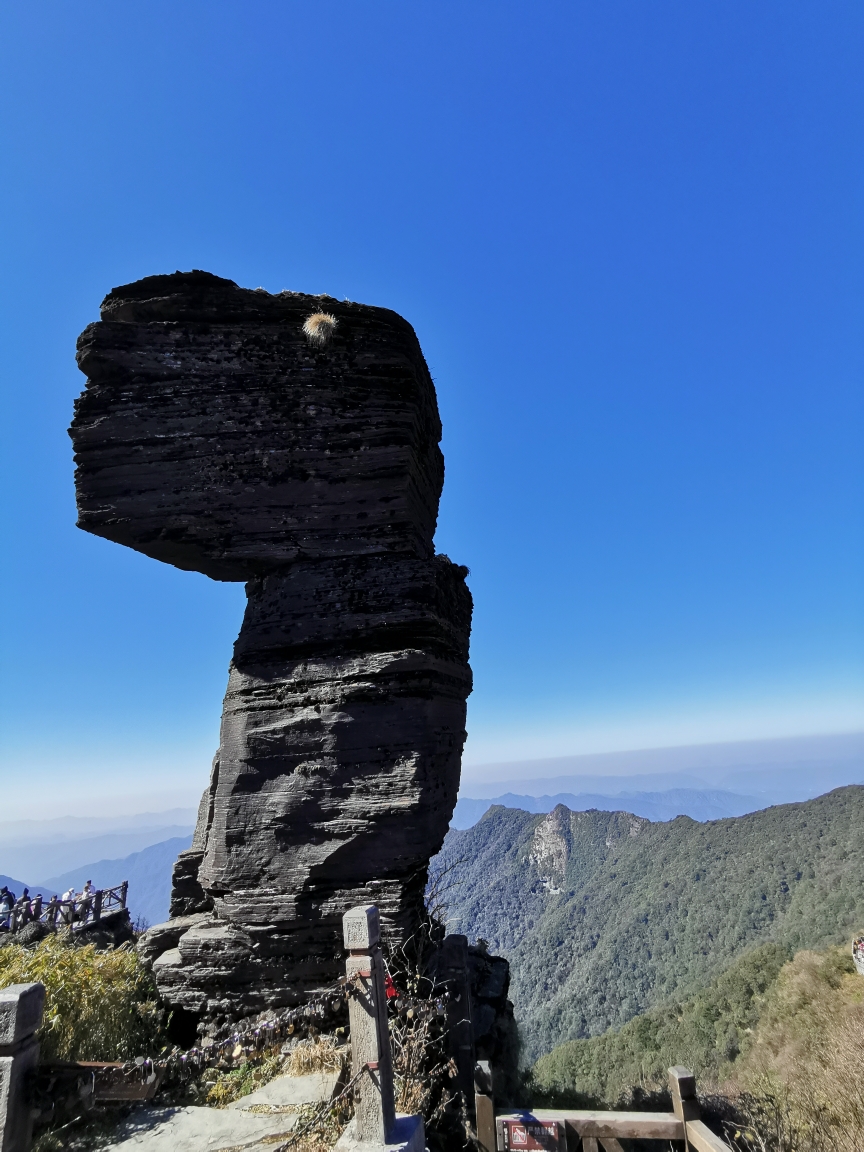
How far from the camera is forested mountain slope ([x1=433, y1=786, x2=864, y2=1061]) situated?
1820 inches

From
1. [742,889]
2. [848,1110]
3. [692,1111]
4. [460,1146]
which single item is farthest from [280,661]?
[742,889]

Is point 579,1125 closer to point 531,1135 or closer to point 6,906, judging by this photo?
point 531,1135

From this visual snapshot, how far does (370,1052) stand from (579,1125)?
4095 millimetres

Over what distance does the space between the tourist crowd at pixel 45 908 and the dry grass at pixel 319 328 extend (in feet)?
65.5

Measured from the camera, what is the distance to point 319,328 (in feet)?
32.1

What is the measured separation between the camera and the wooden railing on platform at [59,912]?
19.0m

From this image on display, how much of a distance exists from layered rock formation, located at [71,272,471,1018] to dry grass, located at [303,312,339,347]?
23mm

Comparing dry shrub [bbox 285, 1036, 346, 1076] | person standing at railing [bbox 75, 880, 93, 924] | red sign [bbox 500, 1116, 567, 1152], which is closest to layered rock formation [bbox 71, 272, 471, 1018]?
dry shrub [bbox 285, 1036, 346, 1076]

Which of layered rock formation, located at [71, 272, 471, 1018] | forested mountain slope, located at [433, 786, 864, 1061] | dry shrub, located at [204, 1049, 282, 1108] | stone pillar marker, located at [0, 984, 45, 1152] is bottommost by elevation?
forested mountain slope, located at [433, 786, 864, 1061]

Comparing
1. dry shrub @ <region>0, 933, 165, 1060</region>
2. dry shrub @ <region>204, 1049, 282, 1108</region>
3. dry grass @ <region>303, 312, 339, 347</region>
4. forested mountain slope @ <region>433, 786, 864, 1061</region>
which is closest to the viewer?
dry shrub @ <region>204, 1049, 282, 1108</region>

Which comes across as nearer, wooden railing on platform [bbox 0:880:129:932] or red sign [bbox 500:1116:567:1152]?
red sign [bbox 500:1116:567:1152]

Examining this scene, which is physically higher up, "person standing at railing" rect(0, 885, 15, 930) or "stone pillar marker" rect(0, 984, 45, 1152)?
"stone pillar marker" rect(0, 984, 45, 1152)

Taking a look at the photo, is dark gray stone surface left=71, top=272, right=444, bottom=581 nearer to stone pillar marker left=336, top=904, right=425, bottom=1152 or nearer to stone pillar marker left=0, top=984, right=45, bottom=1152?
stone pillar marker left=336, top=904, right=425, bottom=1152

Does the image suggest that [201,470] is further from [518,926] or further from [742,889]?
[518,926]
